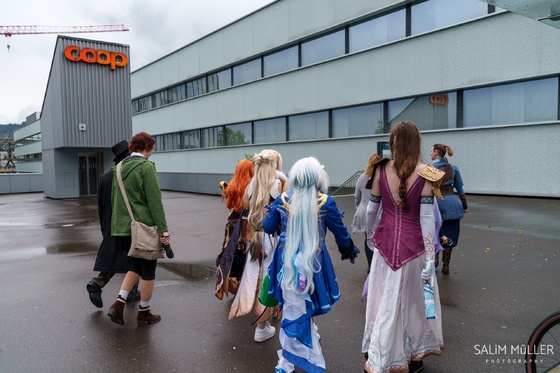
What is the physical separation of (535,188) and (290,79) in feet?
42.9

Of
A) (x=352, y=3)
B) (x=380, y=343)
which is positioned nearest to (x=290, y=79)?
(x=352, y=3)

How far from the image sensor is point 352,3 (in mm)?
18609

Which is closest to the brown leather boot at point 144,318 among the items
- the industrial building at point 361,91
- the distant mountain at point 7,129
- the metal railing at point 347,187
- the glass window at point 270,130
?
the industrial building at point 361,91

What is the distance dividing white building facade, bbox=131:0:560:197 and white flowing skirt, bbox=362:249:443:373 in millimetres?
10997

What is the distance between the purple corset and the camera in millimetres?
3010

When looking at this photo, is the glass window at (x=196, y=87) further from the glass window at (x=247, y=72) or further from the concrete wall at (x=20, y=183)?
the concrete wall at (x=20, y=183)

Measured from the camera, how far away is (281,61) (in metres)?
23.1

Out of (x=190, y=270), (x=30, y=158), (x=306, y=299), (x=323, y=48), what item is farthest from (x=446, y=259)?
(x=30, y=158)

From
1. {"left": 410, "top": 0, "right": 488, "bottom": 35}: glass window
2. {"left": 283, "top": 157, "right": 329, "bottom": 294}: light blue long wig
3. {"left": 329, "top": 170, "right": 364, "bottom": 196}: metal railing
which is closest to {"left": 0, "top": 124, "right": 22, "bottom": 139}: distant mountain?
{"left": 329, "top": 170, "right": 364, "bottom": 196}: metal railing

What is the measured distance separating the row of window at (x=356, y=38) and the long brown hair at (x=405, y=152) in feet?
43.2

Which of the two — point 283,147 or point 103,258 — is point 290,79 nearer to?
point 283,147

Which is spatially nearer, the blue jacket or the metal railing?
the blue jacket

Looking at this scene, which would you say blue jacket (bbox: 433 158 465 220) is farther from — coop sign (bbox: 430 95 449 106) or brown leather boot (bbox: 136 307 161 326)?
coop sign (bbox: 430 95 449 106)

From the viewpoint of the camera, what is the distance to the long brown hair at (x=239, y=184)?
14.7 ft
